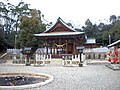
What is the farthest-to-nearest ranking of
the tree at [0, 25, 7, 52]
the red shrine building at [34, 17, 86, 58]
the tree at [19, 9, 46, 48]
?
1. the tree at [0, 25, 7, 52]
2. the tree at [19, 9, 46, 48]
3. the red shrine building at [34, 17, 86, 58]

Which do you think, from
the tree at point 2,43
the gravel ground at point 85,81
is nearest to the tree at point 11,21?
the tree at point 2,43

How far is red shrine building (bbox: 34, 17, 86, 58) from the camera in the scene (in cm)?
2706

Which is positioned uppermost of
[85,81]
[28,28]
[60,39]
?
[28,28]

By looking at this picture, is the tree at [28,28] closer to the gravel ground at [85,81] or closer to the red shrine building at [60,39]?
the red shrine building at [60,39]

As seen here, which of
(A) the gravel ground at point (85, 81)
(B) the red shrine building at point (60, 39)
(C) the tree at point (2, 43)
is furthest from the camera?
(C) the tree at point (2, 43)

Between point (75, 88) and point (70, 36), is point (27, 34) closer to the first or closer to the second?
point (70, 36)

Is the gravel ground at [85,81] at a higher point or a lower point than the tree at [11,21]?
lower

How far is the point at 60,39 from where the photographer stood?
28.0 meters

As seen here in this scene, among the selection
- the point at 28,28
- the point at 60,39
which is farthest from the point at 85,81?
Answer: the point at 28,28

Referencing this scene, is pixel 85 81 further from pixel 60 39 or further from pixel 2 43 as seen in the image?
pixel 2 43

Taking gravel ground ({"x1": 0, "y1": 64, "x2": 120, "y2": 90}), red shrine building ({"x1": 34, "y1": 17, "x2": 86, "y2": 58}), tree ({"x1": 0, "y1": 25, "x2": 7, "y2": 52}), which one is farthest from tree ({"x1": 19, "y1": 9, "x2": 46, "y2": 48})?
gravel ground ({"x1": 0, "y1": 64, "x2": 120, "y2": 90})

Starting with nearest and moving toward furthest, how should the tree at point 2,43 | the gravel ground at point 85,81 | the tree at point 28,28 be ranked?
1. the gravel ground at point 85,81
2. the tree at point 28,28
3. the tree at point 2,43

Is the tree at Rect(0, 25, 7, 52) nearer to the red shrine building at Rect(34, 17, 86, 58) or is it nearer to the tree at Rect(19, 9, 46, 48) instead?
the tree at Rect(19, 9, 46, 48)

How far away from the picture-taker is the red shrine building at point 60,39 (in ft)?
88.8
